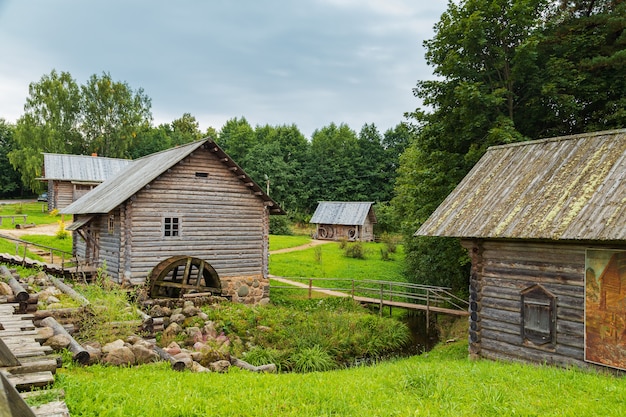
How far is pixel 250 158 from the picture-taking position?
6384 centimetres

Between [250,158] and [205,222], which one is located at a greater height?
[250,158]

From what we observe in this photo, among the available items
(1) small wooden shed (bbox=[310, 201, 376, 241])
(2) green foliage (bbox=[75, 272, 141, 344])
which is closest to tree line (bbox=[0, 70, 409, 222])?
(1) small wooden shed (bbox=[310, 201, 376, 241])

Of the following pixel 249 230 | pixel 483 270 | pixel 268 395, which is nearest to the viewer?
pixel 268 395

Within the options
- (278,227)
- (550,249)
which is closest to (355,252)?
(278,227)

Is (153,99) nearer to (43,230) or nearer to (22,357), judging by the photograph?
(43,230)

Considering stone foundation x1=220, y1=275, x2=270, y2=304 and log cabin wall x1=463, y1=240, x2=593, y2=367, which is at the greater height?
log cabin wall x1=463, y1=240, x2=593, y2=367

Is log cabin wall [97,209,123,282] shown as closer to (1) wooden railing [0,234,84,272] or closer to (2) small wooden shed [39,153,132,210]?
(1) wooden railing [0,234,84,272]

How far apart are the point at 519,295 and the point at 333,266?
20.5 m

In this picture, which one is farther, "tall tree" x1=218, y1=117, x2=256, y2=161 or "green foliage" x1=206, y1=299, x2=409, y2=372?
"tall tree" x1=218, y1=117, x2=256, y2=161

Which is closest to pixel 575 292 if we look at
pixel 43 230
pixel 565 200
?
pixel 565 200

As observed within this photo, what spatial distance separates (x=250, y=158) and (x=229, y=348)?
5147 centimetres

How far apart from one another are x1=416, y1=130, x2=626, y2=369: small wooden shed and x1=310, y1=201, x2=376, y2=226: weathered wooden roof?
→ 34445 millimetres

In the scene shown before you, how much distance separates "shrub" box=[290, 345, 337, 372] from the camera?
14.0m

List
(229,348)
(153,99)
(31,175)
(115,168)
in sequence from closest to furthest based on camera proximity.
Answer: (229,348) → (115,168) → (31,175) → (153,99)
